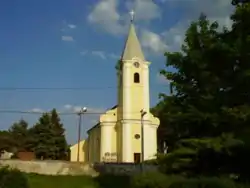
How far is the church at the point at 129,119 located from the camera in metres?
53.7

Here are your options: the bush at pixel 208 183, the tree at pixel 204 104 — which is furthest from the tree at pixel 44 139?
the bush at pixel 208 183

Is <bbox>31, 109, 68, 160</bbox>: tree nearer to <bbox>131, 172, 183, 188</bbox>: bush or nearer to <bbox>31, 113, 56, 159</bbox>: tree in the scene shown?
<bbox>31, 113, 56, 159</bbox>: tree

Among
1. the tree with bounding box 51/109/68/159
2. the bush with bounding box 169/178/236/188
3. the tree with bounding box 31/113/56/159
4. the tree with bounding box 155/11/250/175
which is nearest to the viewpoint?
the bush with bounding box 169/178/236/188

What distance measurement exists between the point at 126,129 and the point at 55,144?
13.3m

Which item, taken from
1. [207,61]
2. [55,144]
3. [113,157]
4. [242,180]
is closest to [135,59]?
[113,157]

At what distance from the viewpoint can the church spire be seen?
2276 inches

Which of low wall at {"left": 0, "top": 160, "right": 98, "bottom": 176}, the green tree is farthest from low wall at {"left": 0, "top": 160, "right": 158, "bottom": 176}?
the green tree

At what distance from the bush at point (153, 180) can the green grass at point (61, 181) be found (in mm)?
15945

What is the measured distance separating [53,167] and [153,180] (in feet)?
81.9

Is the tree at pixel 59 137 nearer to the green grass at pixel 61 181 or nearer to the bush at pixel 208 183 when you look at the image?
the green grass at pixel 61 181

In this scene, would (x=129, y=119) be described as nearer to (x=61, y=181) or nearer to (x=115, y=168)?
(x=115, y=168)

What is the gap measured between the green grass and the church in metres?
15.5

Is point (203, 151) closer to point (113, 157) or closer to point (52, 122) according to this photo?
point (113, 157)

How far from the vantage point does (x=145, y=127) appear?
5456 centimetres
